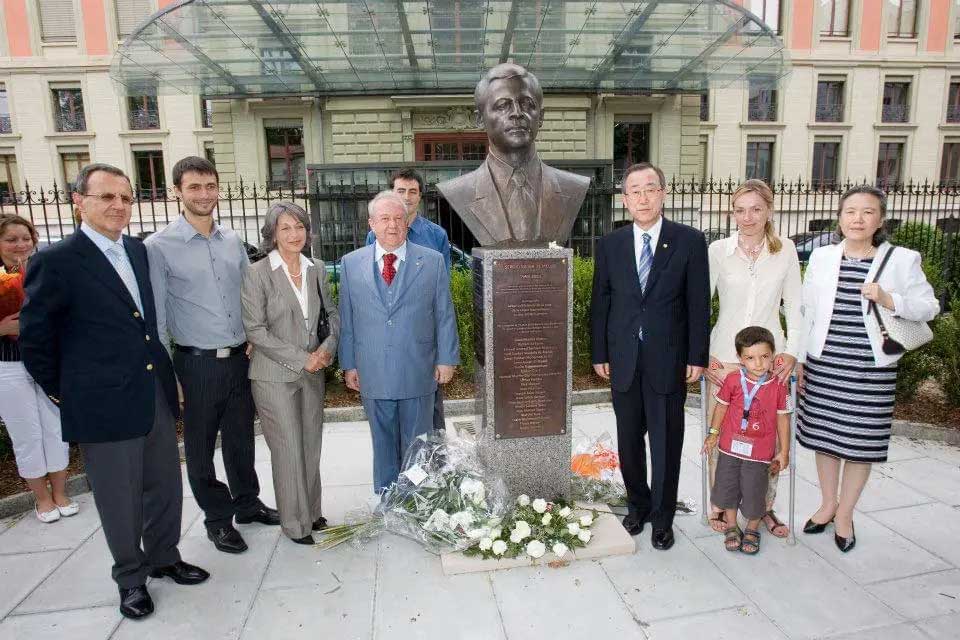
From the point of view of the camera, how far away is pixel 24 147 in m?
22.9

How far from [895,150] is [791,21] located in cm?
742

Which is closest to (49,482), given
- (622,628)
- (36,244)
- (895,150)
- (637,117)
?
(36,244)

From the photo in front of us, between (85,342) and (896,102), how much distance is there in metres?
Result: 31.7

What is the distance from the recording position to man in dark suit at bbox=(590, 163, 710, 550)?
3102 mm

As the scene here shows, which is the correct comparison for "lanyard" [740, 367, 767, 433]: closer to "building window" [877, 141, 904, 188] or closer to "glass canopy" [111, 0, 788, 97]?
"glass canopy" [111, 0, 788, 97]

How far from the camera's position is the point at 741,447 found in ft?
10.5

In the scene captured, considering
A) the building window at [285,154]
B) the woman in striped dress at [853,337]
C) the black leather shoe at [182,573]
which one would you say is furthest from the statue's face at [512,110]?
the building window at [285,154]

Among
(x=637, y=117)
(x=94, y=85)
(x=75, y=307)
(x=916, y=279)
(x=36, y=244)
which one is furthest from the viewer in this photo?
(x=94, y=85)

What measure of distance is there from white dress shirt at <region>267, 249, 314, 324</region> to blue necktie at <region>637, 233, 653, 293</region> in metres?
1.89

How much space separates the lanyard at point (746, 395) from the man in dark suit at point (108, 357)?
3059 mm

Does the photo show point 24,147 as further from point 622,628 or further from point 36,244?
point 622,628

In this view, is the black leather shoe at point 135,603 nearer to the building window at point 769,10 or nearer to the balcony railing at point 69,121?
the balcony railing at point 69,121

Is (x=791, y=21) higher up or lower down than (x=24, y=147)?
higher up

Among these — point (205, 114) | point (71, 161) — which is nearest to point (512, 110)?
point (205, 114)
